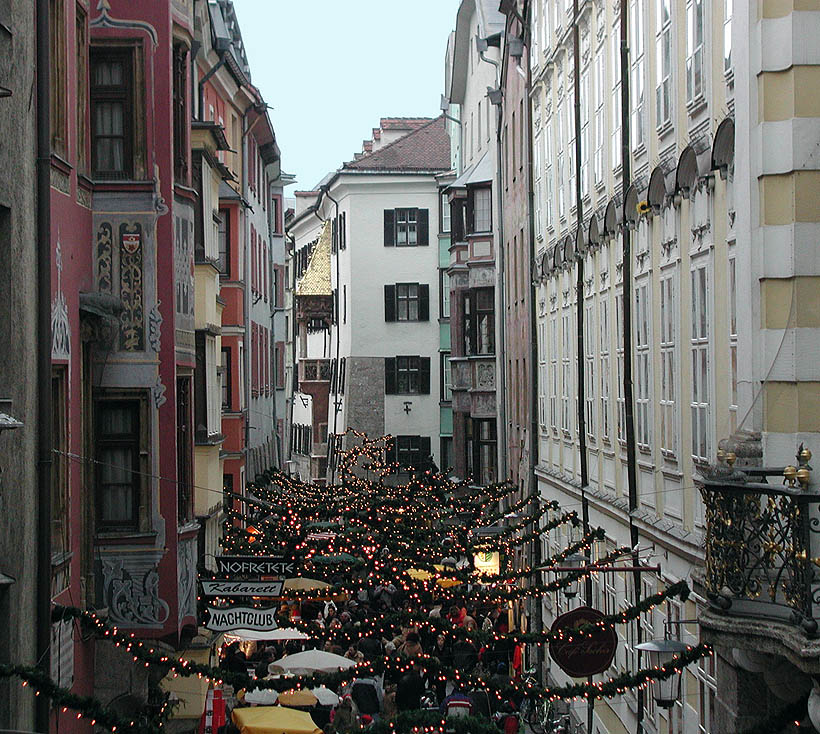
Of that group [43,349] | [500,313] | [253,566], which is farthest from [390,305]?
[43,349]

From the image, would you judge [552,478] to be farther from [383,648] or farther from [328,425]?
[328,425]

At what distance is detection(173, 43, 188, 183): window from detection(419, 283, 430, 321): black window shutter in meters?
42.6

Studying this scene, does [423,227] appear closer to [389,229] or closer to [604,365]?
[389,229]

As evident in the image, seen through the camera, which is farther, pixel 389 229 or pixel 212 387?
pixel 389 229

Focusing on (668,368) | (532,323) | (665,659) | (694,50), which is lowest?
(665,659)

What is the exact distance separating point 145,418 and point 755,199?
9.63 m

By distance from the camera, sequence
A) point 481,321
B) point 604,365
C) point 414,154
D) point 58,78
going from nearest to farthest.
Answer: point 58,78, point 604,365, point 481,321, point 414,154

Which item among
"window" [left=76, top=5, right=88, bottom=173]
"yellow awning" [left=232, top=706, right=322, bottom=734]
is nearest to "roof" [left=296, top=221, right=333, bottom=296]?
"yellow awning" [left=232, top=706, right=322, bottom=734]

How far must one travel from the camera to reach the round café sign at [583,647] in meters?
15.5

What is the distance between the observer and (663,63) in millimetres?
17141

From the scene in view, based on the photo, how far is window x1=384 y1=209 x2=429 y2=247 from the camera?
210 ft

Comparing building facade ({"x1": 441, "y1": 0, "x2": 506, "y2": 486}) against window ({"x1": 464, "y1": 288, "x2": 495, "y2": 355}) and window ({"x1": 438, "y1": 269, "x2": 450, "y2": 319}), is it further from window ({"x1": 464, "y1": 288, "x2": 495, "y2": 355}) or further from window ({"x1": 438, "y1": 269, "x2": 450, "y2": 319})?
window ({"x1": 438, "y1": 269, "x2": 450, "y2": 319})

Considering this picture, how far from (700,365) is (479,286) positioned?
27.3m

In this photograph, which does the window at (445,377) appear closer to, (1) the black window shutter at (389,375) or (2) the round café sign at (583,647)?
(1) the black window shutter at (389,375)
